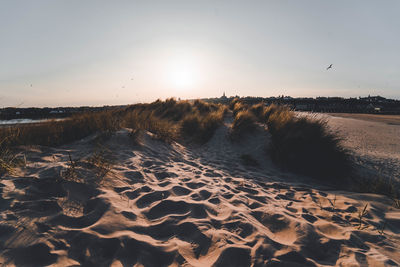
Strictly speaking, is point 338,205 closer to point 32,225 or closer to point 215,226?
point 215,226

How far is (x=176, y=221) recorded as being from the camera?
5.85ft

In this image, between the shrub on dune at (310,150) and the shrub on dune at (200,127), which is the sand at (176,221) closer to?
the shrub on dune at (310,150)

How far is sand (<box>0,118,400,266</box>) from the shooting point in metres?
1.34

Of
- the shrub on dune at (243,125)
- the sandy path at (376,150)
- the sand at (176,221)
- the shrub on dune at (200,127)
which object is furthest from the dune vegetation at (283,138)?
the shrub on dune at (200,127)

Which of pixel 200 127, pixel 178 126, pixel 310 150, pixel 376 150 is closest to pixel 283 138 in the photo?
pixel 310 150

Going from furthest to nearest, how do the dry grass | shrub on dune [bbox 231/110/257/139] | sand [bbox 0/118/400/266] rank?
shrub on dune [bbox 231/110/257/139]
the dry grass
sand [bbox 0/118/400/266]

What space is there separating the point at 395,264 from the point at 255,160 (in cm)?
312

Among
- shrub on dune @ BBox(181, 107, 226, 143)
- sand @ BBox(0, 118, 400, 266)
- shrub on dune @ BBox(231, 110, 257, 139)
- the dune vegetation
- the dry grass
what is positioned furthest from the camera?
shrub on dune @ BBox(181, 107, 226, 143)

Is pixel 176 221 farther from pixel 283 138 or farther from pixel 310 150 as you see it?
pixel 283 138

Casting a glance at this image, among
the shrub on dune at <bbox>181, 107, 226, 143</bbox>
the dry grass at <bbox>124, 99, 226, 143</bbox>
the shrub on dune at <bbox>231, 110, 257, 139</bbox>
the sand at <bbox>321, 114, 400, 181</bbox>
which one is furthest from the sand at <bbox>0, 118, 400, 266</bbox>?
the shrub on dune at <bbox>181, 107, 226, 143</bbox>

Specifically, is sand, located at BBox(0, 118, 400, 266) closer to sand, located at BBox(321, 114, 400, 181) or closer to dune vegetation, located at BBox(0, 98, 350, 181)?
dune vegetation, located at BBox(0, 98, 350, 181)

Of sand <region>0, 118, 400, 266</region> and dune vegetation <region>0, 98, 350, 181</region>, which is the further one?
dune vegetation <region>0, 98, 350, 181</region>

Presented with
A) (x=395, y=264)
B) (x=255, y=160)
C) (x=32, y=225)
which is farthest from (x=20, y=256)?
(x=255, y=160)

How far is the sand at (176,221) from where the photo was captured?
1.34m
